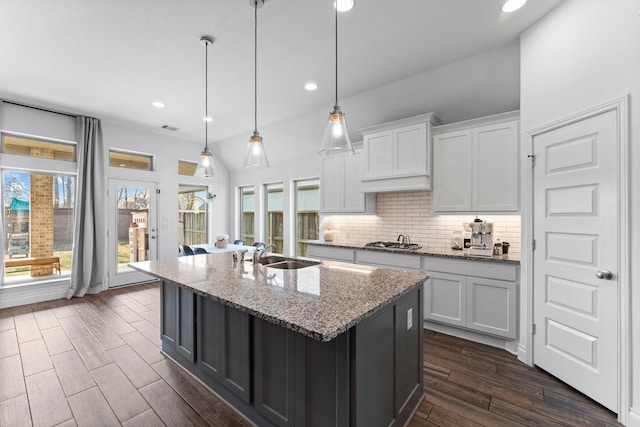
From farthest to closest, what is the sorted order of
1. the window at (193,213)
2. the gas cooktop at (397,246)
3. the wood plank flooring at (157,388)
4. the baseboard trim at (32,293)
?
the window at (193,213)
the baseboard trim at (32,293)
the gas cooktop at (397,246)
the wood plank flooring at (157,388)

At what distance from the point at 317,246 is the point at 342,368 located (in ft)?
10.1

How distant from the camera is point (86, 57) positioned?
117 inches

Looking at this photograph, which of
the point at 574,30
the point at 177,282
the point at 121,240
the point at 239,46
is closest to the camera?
the point at 177,282

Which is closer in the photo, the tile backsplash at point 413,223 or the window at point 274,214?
the tile backsplash at point 413,223

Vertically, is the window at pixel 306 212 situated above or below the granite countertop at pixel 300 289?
above

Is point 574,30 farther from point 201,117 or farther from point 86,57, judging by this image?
point 201,117

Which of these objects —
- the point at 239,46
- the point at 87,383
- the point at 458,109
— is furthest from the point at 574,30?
the point at 87,383

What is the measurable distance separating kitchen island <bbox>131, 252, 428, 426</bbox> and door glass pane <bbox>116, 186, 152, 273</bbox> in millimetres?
3761

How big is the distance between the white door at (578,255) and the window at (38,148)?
6698mm

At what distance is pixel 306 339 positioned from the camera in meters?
1.49

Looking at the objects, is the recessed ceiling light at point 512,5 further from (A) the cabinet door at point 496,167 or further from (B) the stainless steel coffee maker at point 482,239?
(B) the stainless steel coffee maker at point 482,239

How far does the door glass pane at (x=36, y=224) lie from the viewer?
172 inches

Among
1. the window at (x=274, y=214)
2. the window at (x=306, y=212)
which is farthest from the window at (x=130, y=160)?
the window at (x=306, y=212)

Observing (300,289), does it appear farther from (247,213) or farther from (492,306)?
(247,213)
